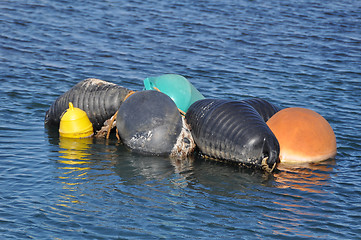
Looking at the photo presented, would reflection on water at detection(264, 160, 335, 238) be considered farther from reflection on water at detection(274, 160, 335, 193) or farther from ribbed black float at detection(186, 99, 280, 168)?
ribbed black float at detection(186, 99, 280, 168)

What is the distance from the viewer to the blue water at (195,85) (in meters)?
7.62

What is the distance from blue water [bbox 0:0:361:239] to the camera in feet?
25.0

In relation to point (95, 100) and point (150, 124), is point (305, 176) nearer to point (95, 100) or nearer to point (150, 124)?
point (150, 124)

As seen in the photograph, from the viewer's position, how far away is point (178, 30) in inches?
787

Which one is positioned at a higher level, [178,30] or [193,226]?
[178,30]

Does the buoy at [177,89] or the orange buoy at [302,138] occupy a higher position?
the buoy at [177,89]

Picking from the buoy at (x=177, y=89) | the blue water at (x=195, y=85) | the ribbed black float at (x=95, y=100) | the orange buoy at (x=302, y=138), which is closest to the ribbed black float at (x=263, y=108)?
the orange buoy at (x=302, y=138)

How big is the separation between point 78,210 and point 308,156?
413 cm

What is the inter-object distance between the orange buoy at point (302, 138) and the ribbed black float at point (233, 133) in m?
0.36

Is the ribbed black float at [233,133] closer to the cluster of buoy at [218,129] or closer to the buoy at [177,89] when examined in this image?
the cluster of buoy at [218,129]

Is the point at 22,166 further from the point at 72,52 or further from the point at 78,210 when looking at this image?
the point at 72,52

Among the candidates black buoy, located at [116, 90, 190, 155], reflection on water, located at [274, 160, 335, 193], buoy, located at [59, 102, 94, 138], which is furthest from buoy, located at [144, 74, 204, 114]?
reflection on water, located at [274, 160, 335, 193]

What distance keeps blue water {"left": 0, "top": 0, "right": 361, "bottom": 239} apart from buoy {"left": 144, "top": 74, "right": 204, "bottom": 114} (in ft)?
4.58

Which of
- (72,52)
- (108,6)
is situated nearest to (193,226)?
(72,52)
